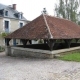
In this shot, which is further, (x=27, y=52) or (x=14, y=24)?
(x=14, y=24)

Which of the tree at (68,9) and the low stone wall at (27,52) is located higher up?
the tree at (68,9)

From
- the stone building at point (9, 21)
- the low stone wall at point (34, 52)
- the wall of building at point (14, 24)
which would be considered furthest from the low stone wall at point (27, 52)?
the wall of building at point (14, 24)

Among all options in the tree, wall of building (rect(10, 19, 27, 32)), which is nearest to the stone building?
wall of building (rect(10, 19, 27, 32))

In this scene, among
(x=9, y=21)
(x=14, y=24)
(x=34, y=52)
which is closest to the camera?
(x=34, y=52)

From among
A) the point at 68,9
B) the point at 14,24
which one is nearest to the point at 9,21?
the point at 14,24

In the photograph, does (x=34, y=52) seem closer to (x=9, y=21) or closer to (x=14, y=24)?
(x=9, y=21)

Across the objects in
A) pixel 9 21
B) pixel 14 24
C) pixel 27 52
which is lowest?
pixel 27 52

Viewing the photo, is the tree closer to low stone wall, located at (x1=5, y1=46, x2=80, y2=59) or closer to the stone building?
the stone building

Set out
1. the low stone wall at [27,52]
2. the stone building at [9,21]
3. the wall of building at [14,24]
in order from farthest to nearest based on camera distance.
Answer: the wall of building at [14,24], the stone building at [9,21], the low stone wall at [27,52]

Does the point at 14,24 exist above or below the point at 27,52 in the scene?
above

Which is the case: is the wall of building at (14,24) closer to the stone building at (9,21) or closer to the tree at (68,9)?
the stone building at (9,21)

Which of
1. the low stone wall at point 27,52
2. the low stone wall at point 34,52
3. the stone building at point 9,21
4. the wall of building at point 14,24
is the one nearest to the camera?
the low stone wall at point 34,52

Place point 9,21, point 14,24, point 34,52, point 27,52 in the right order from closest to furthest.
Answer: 1. point 34,52
2. point 27,52
3. point 9,21
4. point 14,24

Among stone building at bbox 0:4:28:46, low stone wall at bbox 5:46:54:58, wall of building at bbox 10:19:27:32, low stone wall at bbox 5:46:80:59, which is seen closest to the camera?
low stone wall at bbox 5:46:80:59
